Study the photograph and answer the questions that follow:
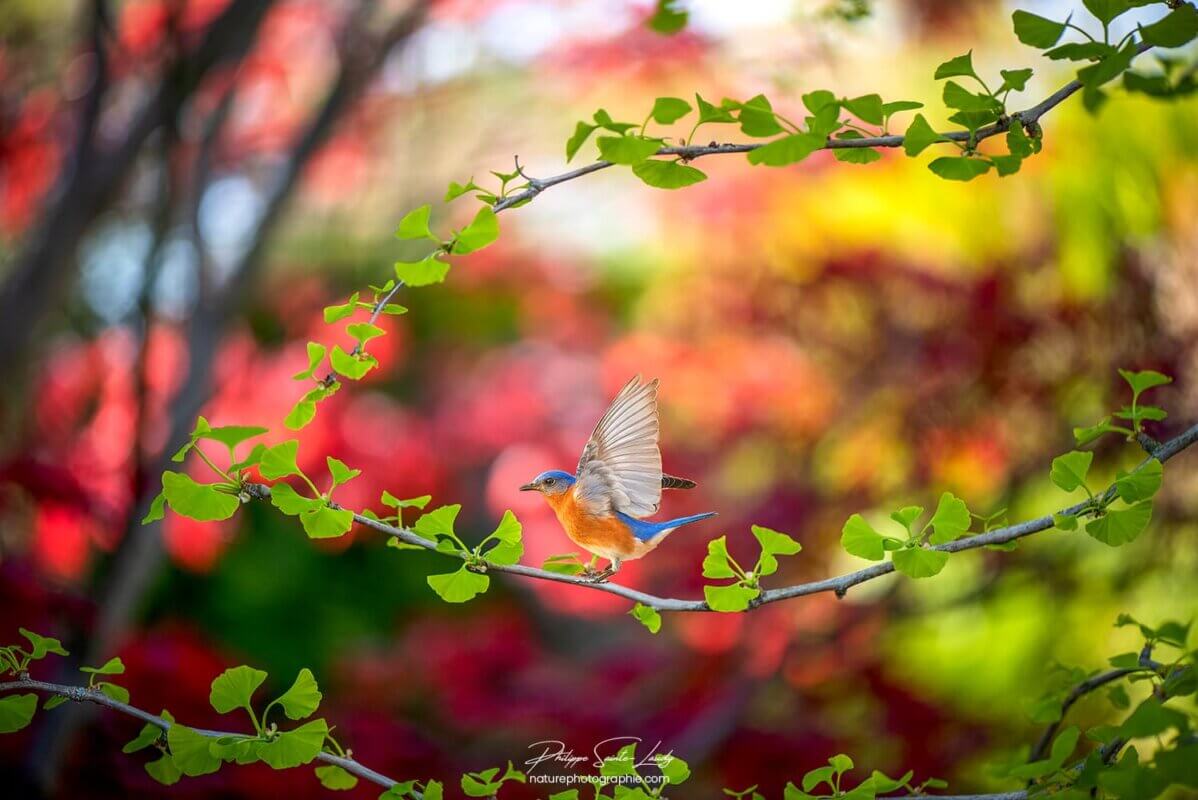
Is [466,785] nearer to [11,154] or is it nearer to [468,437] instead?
[468,437]

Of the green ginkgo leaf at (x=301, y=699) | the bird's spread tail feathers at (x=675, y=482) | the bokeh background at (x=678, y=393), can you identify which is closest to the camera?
the bird's spread tail feathers at (x=675, y=482)

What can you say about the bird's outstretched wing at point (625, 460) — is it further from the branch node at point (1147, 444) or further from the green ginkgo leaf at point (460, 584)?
the branch node at point (1147, 444)

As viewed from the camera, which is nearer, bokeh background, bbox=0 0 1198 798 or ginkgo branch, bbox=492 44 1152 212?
→ ginkgo branch, bbox=492 44 1152 212

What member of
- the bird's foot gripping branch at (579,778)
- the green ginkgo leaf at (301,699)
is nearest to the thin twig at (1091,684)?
the bird's foot gripping branch at (579,778)

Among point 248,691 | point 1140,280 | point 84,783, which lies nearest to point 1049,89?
point 1140,280

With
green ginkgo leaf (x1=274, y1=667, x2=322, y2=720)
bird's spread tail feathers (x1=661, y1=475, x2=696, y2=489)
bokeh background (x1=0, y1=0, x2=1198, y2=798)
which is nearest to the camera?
bird's spread tail feathers (x1=661, y1=475, x2=696, y2=489)

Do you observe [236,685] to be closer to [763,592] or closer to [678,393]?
[763,592]

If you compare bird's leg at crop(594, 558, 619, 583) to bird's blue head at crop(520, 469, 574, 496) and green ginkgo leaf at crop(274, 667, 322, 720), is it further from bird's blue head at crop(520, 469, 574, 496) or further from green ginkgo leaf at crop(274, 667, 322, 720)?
green ginkgo leaf at crop(274, 667, 322, 720)

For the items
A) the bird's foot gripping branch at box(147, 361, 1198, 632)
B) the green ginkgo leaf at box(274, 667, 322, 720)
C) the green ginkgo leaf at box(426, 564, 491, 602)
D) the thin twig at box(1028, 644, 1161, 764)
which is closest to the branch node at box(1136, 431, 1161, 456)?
the bird's foot gripping branch at box(147, 361, 1198, 632)
